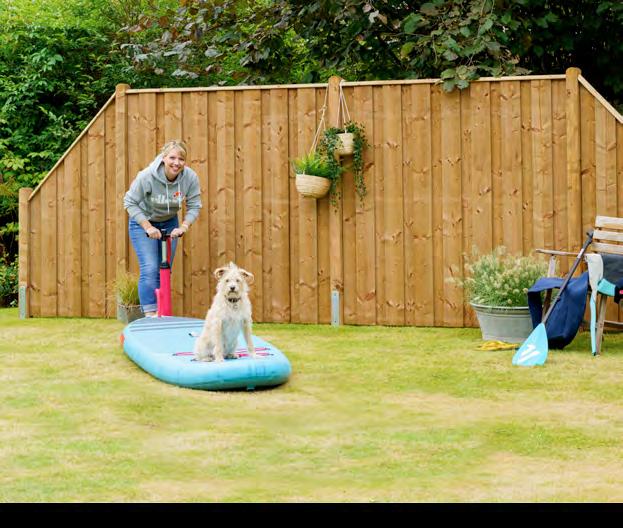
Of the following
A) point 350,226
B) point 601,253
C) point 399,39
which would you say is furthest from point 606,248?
point 399,39

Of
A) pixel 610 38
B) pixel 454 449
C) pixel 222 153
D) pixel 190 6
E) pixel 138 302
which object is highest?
pixel 190 6

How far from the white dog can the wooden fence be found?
2.52 metres

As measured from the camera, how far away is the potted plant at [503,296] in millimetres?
7047

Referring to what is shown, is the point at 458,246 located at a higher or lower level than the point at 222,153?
lower

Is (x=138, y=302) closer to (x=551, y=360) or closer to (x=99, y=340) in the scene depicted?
(x=99, y=340)

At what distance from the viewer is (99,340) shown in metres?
7.41

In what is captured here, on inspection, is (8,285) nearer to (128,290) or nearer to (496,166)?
(128,290)

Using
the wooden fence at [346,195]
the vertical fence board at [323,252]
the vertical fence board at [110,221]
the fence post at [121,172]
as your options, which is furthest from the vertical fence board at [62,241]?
the vertical fence board at [323,252]

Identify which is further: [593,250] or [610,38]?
[610,38]

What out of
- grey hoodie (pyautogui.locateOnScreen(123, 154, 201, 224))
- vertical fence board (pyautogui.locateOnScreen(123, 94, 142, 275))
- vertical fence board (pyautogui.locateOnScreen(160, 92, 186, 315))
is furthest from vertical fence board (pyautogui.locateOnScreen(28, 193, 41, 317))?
grey hoodie (pyautogui.locateOnScreen(123, 154, 201, 224))

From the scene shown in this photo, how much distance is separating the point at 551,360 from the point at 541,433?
6.57ft

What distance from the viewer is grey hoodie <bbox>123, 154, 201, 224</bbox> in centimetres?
761
